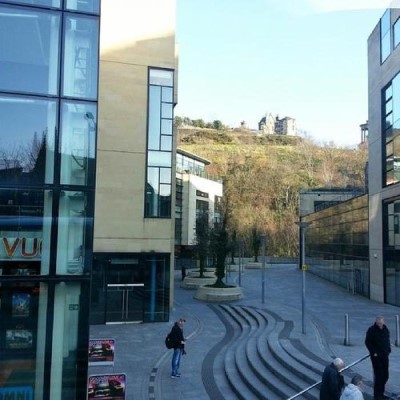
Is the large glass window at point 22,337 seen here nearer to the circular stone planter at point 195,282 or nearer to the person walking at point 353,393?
the person walking at point 353,393

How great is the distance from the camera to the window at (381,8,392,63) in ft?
78.4

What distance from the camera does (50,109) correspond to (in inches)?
336

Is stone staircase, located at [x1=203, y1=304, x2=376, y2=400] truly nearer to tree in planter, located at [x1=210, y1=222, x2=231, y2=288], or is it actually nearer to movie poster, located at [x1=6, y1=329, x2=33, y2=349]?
movie poster, located at [x1=6, y1=329, x2=33, y2=349]

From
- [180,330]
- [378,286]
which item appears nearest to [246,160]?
[378,286]

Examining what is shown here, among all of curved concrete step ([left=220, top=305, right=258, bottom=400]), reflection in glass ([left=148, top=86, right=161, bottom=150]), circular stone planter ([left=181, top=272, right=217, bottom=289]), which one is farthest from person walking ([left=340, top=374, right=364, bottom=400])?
circular stone planter ([left=181, top=272, right=217, bottom=289])

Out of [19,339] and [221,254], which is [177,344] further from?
[221,254]

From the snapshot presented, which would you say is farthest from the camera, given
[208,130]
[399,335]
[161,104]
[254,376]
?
[208,130]

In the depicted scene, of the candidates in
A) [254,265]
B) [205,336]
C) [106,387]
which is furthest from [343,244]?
[106,387]

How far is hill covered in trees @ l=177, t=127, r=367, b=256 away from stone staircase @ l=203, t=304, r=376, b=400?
45880mm

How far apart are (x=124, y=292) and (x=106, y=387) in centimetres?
1079

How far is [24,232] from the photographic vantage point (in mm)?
8312

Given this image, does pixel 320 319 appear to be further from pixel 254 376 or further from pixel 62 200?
pixel 62 200

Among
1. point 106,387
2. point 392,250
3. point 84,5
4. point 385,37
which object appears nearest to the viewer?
point 84,5

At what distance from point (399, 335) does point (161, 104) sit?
13.6m
